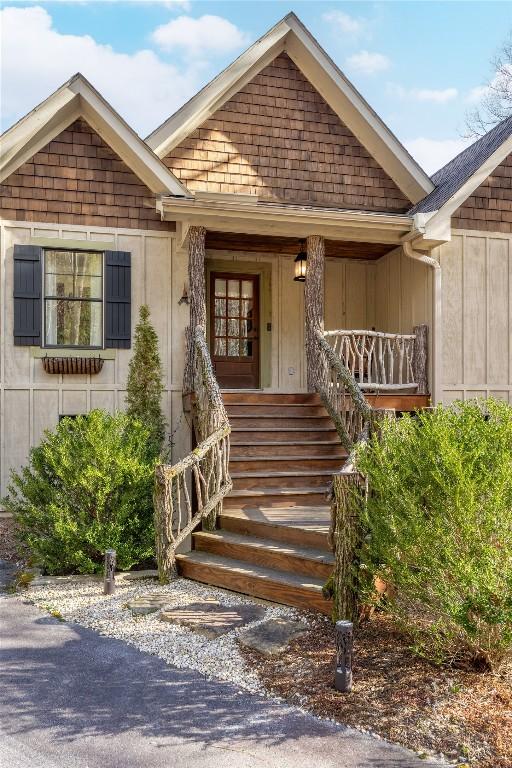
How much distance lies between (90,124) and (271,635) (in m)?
7.10

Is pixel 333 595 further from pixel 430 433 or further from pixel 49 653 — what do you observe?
pixel 49 653

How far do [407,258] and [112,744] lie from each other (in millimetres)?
8350

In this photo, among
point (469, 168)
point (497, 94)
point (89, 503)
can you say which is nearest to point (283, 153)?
point (469, 168)

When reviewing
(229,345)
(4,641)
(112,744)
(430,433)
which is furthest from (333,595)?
(229,345)

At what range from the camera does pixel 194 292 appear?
889 centimetres

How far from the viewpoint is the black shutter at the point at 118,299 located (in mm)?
8734

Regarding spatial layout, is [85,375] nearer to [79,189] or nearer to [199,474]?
[79,189]

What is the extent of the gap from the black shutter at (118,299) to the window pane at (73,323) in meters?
0.15

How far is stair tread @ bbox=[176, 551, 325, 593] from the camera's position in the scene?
5129mm

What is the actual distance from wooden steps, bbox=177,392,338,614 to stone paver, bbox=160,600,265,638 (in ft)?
1.08

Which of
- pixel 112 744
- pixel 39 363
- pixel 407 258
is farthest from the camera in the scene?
pixel 407 258

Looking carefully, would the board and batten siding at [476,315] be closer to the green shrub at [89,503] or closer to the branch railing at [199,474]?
the branch railing at [199,474]

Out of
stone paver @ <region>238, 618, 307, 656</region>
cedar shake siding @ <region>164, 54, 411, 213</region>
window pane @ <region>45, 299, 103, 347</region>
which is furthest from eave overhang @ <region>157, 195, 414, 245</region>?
stone paver @ <region>238, 618, 307, 656</region>

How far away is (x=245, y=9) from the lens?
985 centimetres
